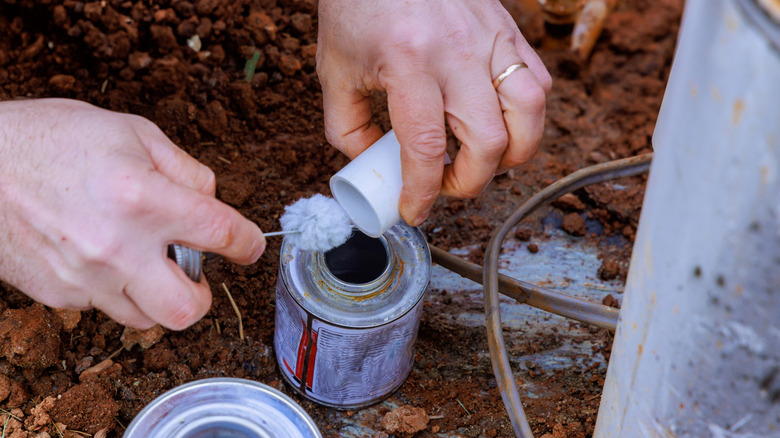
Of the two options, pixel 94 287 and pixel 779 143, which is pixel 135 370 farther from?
pixel 779 143

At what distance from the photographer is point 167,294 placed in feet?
4.02

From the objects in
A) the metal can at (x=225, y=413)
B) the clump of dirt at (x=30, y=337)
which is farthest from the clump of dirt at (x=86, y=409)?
the metal can at (x=225, y=413)

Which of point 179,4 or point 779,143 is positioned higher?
point 779,143

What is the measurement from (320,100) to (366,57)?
41.3 inches

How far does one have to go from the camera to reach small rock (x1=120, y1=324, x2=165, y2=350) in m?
1.79

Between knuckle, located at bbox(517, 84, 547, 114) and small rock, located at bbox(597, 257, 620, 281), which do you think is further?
small rock, located at bbox(597, 257, 620, 281)

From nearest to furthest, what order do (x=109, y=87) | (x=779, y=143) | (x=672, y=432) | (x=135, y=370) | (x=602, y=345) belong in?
(x=779, y=143)
(x=672, y=432)
(x=135, y=370)
(x=602, y=345)
(x=109, y=87)

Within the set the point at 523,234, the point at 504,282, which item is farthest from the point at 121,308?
the point at 523,234

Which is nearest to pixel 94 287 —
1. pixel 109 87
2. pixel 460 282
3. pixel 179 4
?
pixel 460 282

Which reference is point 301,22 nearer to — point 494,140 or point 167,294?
point 494,140

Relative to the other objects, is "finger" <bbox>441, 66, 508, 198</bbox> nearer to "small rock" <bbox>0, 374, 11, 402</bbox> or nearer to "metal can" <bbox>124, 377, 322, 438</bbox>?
"metal can" <bbox>124, 377, 322, 438</bbox>

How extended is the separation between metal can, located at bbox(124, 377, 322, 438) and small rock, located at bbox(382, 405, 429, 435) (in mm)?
419

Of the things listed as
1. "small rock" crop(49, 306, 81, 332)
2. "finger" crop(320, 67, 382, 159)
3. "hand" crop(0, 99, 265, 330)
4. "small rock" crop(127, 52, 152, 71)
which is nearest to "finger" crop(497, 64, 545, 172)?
"finger" crop(320, 67, 382, 159)

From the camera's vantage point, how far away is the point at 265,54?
2.53 metres
